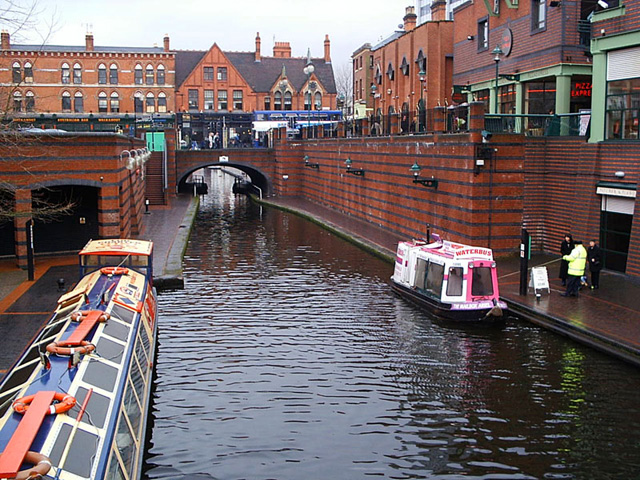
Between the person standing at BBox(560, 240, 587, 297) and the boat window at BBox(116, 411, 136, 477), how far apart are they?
44.3 feet

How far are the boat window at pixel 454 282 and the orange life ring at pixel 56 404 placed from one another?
41.0ft

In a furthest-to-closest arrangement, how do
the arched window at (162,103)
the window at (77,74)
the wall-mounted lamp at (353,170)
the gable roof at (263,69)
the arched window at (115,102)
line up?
the gable roof at (263,69), the arched window at (162,103), the arched window at (115,102), the window at (77,74), the wall-mounted lamp at (353,170)

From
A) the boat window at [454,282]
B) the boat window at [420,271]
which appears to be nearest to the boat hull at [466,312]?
the boat window at [454,282]

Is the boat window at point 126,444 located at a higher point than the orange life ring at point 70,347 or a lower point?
lower

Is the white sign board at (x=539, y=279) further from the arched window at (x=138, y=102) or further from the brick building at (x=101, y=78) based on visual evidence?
the arched window at (x=138, y=102)

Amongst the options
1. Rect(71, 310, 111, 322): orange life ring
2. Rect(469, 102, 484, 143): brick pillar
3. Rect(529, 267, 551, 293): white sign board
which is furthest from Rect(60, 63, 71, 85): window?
Rect(71, 310, 111, 322): orange life ring

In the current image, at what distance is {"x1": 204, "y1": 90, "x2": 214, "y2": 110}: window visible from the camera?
77375 millimetres

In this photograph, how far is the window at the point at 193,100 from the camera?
76500mm

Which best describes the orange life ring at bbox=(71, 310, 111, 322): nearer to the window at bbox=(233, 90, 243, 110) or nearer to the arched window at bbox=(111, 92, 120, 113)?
the arched window at bbox=(111, 92, 120, 113)

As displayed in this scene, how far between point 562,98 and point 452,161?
6.98 m

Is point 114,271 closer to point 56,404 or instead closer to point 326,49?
point 56,404

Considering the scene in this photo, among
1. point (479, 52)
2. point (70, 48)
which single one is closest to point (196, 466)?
point (479, 52)

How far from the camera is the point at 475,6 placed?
120 feet

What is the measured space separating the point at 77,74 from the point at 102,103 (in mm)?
3621
